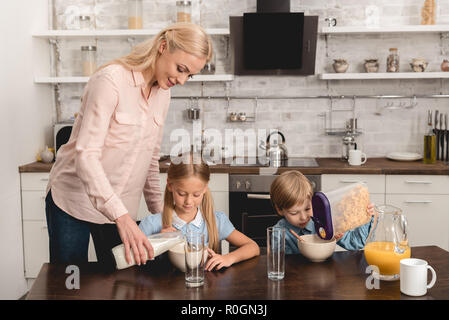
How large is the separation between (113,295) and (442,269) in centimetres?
99

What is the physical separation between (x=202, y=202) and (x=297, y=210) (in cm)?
37

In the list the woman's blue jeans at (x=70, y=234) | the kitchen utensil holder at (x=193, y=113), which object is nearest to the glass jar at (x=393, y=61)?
the kitchen utensil holder at (x=193, y=113)

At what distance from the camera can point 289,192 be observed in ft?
6.23

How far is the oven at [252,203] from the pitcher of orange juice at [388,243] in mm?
1923

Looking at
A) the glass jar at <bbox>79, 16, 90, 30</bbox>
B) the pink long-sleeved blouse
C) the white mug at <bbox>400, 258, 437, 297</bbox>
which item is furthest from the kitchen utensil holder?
the white mug at <bbox>400, 258, 437, 297</bbox>

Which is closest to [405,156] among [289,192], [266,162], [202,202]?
[266,162]

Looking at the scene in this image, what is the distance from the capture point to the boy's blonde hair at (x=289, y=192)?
190 centimetres

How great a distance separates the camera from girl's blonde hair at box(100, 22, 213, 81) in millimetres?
1674

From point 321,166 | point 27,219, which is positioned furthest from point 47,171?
point 321,166

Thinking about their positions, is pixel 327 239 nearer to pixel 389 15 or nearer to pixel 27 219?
pixel 27 219

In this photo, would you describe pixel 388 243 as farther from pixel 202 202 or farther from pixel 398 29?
pixel 398 29

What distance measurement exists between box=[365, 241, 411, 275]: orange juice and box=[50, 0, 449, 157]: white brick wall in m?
2.63

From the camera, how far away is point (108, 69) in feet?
5.68

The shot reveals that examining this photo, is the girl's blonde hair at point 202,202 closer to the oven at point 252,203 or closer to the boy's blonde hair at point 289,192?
the boy's blonde hair at point 289,192
